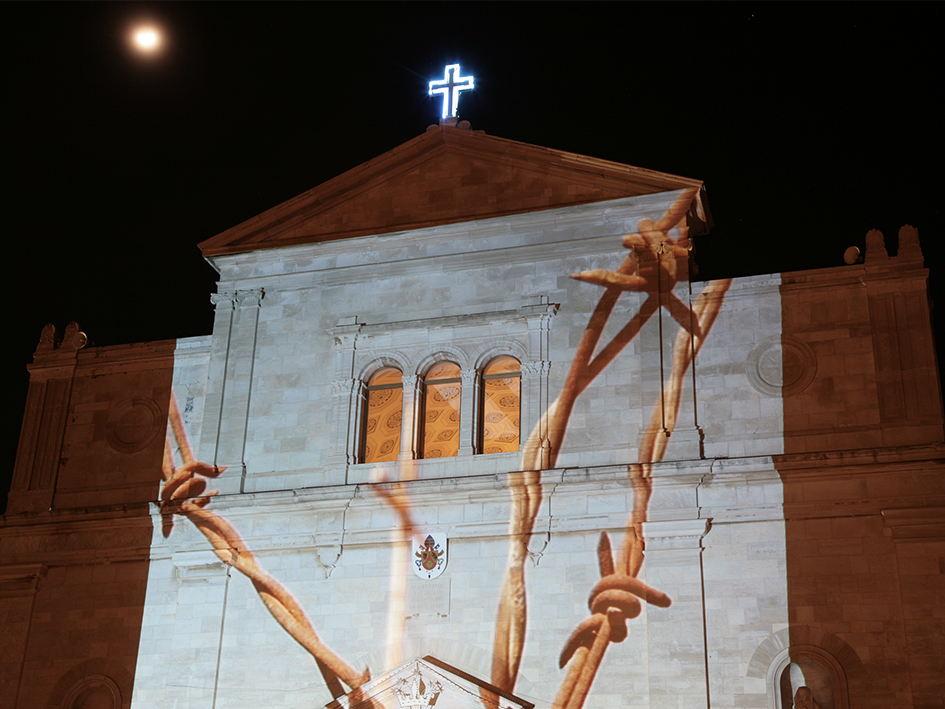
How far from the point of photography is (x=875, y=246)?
2222 centimetres

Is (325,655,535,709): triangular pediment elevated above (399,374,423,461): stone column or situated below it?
below

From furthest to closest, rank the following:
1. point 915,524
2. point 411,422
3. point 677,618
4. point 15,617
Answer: point 15,617 → point 411,422 → point 677,618 → point 915,524

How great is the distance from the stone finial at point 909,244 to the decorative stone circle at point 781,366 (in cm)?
226

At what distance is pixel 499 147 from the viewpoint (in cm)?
2498

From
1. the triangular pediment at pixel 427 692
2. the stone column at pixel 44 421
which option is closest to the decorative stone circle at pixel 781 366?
the triangular pediment at pixel 427 692

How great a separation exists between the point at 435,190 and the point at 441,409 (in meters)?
4.43

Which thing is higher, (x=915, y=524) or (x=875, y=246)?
(x=875, y=246)

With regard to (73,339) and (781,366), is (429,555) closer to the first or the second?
(781,366)

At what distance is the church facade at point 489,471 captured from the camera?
20.5 metres

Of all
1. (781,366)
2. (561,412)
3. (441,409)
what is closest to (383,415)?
(441,409)

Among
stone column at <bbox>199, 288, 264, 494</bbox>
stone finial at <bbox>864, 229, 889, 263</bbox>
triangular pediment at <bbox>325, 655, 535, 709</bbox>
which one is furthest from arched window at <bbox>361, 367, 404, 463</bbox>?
stone finial at <bbox>864, 229, 889, 263</bbox>

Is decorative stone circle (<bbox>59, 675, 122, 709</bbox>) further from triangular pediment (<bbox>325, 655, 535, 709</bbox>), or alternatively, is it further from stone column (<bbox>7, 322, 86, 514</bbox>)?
triangular pediment (<bbox>325, 655, 535, 709</bbox>)

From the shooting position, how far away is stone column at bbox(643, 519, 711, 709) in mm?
20172

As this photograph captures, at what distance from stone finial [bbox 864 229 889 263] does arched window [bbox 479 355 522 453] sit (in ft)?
20.8
